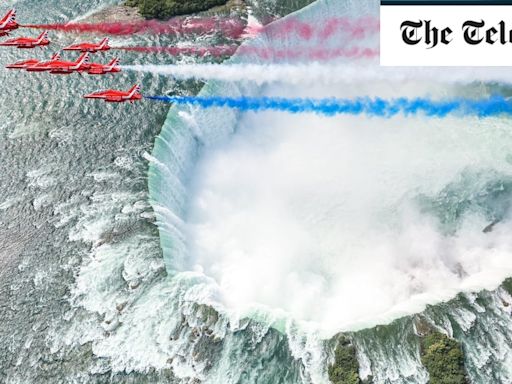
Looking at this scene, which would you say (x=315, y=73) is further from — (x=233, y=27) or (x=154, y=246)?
(x=154, y=246)

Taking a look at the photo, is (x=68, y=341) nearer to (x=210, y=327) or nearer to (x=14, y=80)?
(x=210, y=327)

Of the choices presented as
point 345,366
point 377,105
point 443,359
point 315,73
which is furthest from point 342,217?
point 443,359

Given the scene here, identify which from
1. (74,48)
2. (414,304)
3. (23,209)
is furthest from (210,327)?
(74,48)

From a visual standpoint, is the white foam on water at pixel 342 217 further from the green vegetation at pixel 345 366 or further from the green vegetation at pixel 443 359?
the green vegetation at pixel 443 359

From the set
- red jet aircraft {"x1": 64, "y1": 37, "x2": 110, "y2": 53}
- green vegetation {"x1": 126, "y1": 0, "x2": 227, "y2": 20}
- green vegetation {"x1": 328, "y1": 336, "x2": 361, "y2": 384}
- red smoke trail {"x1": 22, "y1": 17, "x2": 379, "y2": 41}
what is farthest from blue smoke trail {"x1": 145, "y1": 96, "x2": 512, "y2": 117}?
green vegetation {"x1": 328, "y1": 336, "x2": 361, "y2": 384}

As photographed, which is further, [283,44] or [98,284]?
[283,44]

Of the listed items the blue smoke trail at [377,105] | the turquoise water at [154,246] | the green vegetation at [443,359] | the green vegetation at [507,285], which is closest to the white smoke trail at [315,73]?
the turquoise water at [154,246]

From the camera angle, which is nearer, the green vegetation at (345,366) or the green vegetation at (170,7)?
the green vegetation at (345,366)
